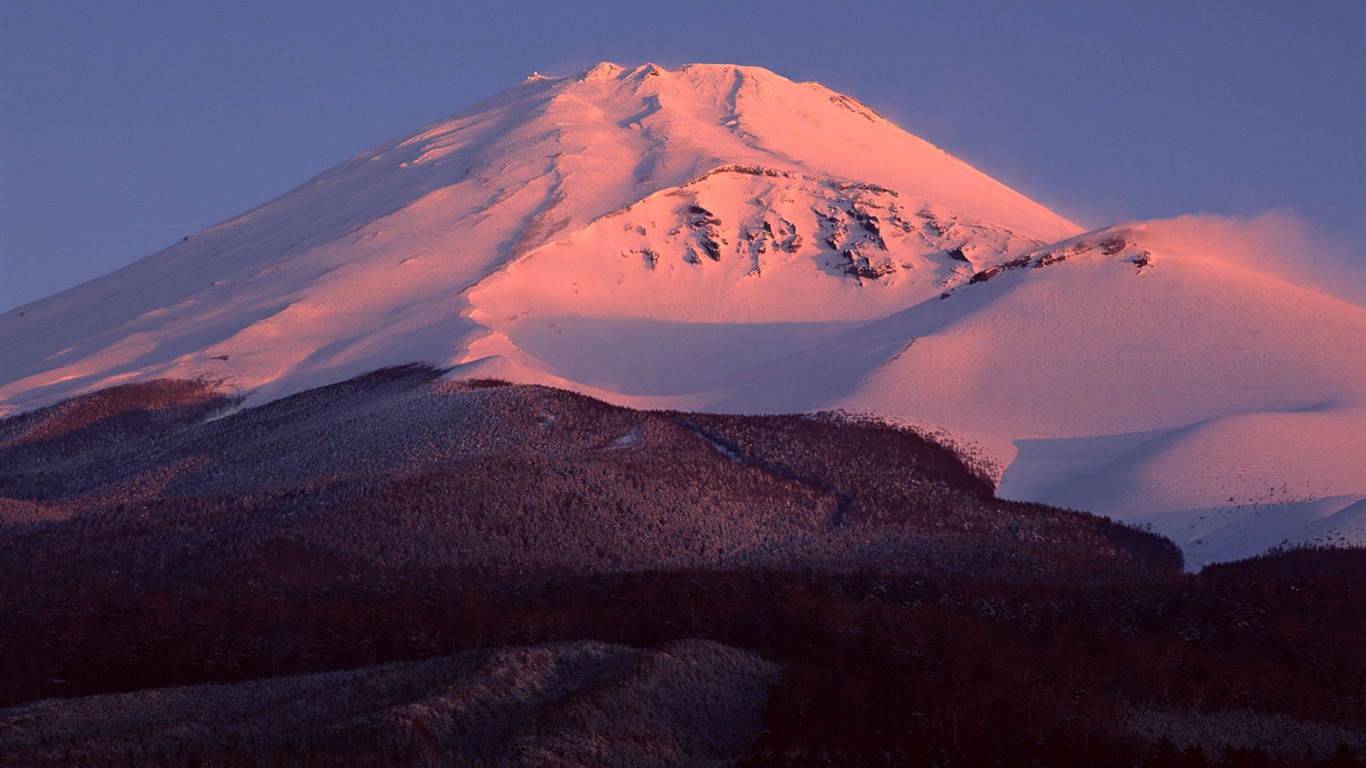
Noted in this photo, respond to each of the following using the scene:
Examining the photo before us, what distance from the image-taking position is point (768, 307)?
10369 cm

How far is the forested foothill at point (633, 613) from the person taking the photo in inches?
915

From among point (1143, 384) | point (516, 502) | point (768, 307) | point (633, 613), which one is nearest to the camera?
point (633, 613)

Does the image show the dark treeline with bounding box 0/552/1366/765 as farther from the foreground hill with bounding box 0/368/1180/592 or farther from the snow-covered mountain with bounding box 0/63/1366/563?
the snow-covered mountain with bounding box 0/63/1366/563

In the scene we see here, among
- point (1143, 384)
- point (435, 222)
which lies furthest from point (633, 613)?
point (435, 222)

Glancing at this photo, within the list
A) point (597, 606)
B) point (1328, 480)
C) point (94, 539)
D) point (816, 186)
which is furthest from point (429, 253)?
point (597, 606)

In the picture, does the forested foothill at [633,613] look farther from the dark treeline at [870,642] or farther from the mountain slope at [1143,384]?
the mountain slope at [1143,384]

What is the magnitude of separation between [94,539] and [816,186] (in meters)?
82.3

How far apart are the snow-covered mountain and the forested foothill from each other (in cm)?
898

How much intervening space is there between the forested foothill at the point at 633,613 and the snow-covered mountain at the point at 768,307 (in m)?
8.98

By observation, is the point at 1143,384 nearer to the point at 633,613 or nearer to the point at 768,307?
the point at 768,307

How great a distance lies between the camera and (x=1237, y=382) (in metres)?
72.9

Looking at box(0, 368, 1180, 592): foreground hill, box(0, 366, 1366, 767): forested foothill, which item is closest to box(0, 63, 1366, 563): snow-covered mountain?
box(0, 368, 1180, 592): foreground hill

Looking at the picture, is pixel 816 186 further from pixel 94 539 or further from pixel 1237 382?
pixel 94 539

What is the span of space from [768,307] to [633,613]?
72994mm
